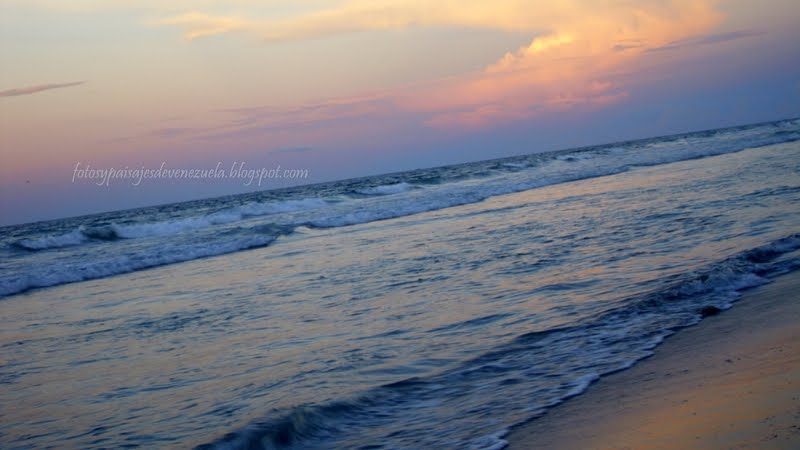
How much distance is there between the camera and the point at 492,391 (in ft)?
17.7

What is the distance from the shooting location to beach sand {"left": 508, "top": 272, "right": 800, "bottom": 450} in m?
3.90

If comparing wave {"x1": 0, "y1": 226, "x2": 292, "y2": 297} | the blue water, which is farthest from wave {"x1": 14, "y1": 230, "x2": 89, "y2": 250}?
the blue water

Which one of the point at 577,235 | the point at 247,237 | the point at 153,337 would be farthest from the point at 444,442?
the point at 247,237

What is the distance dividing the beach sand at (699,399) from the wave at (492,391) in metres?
0.21

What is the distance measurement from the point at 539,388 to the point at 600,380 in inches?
17.8

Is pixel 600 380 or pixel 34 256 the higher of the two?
pixel 34 256

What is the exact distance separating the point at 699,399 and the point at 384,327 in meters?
3.69

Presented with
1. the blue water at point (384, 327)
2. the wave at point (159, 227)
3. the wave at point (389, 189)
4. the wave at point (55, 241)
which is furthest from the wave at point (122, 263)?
the wave at point (389, 189)

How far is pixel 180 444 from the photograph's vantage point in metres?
4.89

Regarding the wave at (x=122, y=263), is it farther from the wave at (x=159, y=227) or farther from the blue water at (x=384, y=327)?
the wave at (x=159, y=227)

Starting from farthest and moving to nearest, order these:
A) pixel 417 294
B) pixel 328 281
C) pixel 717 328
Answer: pixel 328 281 → pixel 417 294 → pixel 717 328

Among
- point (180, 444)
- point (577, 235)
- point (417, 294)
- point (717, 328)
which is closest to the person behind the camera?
point (180, 444)

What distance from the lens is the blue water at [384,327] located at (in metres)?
5.23

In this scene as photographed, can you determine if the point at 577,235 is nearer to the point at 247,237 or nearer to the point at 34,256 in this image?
the point at 247,237
